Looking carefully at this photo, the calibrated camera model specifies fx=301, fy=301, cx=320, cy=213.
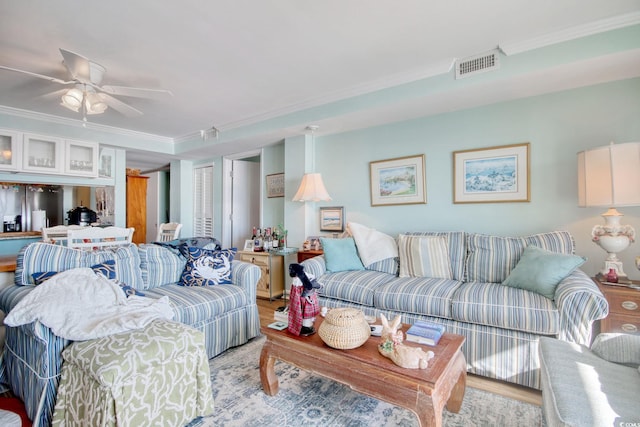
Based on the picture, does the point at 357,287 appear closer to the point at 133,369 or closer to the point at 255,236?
the point at 133,369

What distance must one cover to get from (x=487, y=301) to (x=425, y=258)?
2.48 ft

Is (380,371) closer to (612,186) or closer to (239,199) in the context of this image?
(612,186)

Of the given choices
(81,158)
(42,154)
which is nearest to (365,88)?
(81,158)

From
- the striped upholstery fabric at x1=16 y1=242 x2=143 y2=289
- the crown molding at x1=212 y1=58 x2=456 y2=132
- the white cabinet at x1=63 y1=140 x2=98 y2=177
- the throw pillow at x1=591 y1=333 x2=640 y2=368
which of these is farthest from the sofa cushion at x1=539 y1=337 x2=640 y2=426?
the white cabinet at x1=63 y1=140 x2=98 y2=177

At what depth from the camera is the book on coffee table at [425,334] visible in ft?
5.31

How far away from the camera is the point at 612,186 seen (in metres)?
2.06

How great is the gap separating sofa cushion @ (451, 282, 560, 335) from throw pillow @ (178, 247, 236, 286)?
6.28 ft

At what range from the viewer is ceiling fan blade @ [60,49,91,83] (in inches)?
82.4

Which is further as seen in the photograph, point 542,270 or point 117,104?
point 117,104

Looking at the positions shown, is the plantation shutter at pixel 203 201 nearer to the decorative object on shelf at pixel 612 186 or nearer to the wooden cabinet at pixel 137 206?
the wooden cabinet at pixel 137 206

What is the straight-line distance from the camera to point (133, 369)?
1414mm

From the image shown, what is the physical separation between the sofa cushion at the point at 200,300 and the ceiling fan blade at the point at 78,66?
5.84ft

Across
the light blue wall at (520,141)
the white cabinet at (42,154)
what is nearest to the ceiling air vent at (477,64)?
the light blue wall at (520,141)

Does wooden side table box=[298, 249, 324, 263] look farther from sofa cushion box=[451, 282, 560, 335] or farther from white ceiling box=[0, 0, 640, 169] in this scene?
sofa cushion box=[451, 282, 560, 335]
